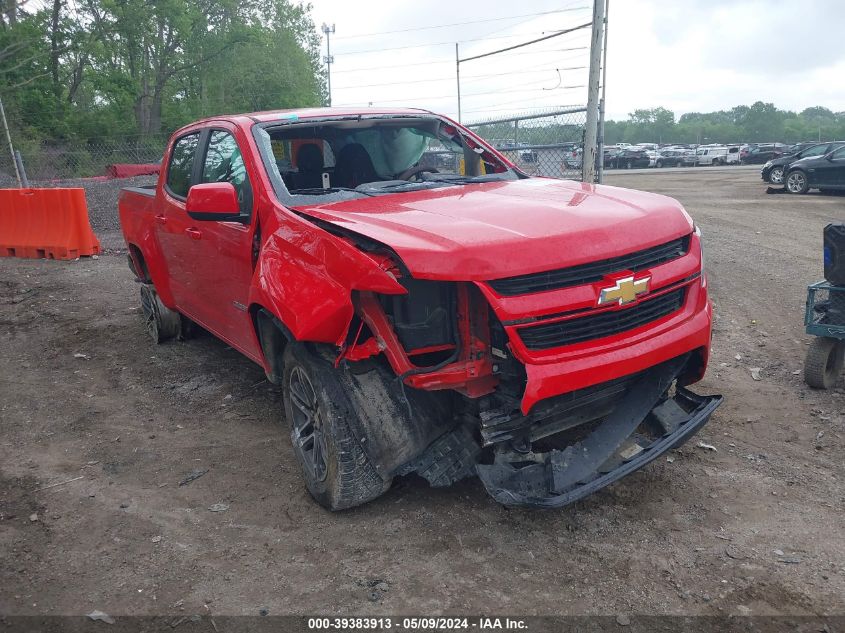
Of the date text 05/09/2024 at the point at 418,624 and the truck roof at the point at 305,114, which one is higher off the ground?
the truck roof at the point at 305,114

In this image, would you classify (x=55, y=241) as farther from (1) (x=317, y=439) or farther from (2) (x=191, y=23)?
(2) (x=191, y=23)

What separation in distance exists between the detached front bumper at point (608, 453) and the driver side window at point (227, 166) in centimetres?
208

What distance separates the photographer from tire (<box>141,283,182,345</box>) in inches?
246

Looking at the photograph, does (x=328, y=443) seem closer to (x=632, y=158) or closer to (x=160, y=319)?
(x=160, y=319)

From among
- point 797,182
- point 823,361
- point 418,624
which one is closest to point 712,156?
point 797,182

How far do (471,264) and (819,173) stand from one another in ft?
57.1

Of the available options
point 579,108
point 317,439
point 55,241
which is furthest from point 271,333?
point 55,241

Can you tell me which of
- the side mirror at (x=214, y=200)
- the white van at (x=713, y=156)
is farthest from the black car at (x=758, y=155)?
the side mirror at (x=214, y=200)

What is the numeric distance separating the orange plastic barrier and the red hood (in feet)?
28.2

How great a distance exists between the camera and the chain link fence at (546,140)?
1018cm

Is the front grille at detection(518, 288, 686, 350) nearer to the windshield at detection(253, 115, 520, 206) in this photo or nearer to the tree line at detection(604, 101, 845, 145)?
the windshield at detection(253, 115, 520, 206)

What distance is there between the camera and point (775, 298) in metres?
6.91

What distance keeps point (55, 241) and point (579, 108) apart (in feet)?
26.8

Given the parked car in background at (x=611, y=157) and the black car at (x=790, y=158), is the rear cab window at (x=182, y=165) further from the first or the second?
the parked car in background at (x=611, y=157)
